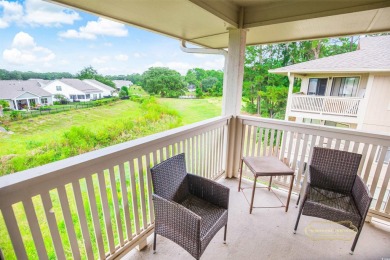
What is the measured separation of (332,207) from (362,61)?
4792 mm

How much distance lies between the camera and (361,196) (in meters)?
1.64

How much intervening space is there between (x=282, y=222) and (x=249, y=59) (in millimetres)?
8111

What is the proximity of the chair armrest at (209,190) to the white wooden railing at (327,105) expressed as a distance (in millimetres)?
5868

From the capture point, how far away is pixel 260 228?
2.01 metres

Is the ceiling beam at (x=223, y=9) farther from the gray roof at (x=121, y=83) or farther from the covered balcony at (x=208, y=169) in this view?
the gray roof at (x=121, y=83)

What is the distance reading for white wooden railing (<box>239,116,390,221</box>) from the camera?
1.97m

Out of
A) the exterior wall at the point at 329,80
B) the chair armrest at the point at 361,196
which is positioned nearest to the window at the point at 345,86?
the exterior wall at the point at 329,80

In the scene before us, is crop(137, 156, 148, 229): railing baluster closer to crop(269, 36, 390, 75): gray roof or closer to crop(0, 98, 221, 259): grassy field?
crop(0, 98, 221, 259): grassy field

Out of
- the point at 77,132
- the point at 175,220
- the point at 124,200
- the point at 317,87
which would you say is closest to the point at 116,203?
the point at 124,200

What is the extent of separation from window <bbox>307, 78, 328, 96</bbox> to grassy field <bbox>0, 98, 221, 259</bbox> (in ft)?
16.1

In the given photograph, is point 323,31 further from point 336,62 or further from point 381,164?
point 336,62

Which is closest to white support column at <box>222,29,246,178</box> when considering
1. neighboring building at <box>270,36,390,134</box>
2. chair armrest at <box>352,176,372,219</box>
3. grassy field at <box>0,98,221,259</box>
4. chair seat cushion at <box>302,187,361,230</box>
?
grassy field at <box>0,98,221,259</box>

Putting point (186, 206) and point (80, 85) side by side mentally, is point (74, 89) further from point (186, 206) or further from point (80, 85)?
point (186, 206)

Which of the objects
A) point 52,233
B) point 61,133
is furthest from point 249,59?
point 52,233
